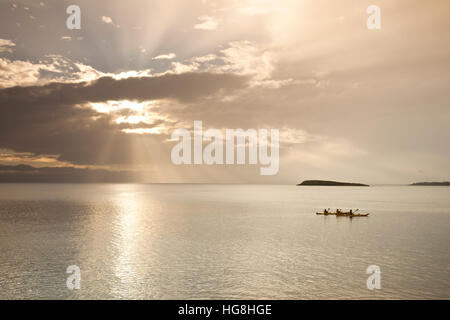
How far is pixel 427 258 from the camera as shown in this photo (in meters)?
41.0

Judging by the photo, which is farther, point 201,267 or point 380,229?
point 380,229

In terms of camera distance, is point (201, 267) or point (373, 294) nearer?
point (373, 294)

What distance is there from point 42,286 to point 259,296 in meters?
20.7

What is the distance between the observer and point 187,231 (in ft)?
207

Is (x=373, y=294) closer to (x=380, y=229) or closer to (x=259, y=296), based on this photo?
(x=259, y=296)

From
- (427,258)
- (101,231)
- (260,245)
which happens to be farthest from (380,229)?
(101,231)

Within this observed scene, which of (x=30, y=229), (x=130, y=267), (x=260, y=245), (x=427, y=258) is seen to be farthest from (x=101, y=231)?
(x=427, y=258)

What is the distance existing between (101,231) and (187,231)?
1738 centimetres
